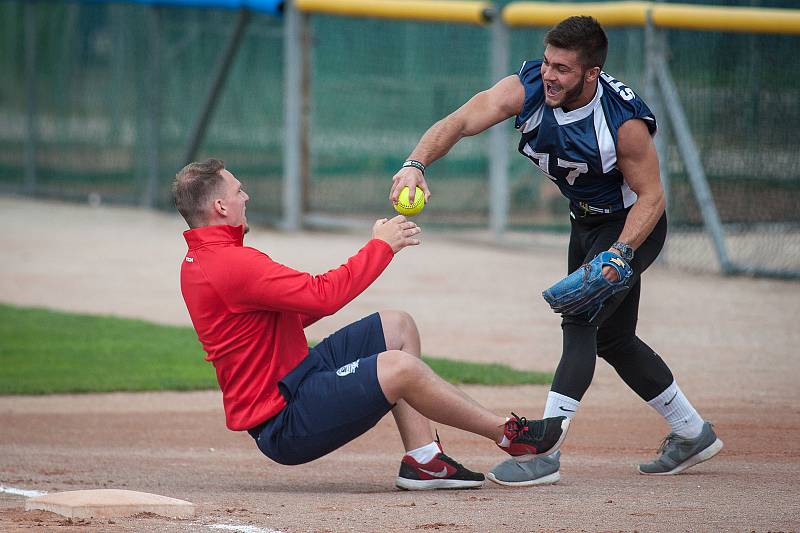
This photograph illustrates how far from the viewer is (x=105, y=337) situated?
29.6 feet

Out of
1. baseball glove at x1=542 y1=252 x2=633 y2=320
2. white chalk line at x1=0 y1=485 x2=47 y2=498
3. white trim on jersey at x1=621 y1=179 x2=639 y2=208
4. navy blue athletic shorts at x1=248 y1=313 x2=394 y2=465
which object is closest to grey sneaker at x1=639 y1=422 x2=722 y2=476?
baseball glove at x1=542 y1=252 x2=633 y2=320

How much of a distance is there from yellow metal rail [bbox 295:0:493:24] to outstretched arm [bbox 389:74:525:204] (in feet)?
26.8

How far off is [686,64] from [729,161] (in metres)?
1.04

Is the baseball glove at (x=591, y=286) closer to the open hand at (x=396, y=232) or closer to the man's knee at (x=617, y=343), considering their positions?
the man's knee at (x=617, y=343)

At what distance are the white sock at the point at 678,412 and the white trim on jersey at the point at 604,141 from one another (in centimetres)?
110

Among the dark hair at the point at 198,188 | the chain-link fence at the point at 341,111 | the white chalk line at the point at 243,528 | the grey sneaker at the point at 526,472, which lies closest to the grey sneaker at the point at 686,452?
the grey sneaker at the point at 526,472

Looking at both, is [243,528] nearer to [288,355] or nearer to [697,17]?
[288,355]

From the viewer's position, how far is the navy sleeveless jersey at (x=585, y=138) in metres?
Answer: 4.80

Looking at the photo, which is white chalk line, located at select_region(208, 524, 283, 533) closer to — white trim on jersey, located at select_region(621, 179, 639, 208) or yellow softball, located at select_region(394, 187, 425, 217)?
yellow softball, located at select_region(394, 187, 425, 217)

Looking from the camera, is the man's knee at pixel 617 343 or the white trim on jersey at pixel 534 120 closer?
the white trim on jersey at pixel 534 120

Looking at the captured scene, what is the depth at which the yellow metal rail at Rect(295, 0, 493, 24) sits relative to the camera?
42.9 ft

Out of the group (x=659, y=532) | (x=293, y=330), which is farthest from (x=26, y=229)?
(x=659, y=532)

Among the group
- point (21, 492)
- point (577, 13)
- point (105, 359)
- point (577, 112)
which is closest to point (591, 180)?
point (577, 112)

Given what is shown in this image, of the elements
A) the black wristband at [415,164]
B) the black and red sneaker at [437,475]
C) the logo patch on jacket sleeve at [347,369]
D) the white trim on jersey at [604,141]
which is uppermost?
the white trim on jersey at [604,141]
